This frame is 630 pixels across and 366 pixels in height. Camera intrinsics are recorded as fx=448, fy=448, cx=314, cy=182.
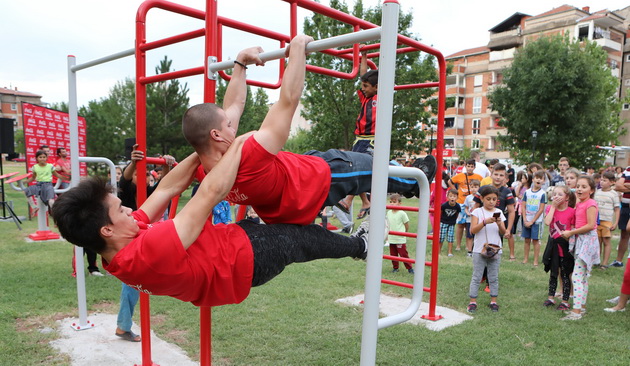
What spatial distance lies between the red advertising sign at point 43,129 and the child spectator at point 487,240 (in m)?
8.23

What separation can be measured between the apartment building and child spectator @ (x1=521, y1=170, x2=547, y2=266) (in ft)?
107

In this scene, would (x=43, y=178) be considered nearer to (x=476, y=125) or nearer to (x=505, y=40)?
(x=476, y=125)

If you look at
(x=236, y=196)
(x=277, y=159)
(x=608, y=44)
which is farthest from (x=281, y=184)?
(x=608, y=44)

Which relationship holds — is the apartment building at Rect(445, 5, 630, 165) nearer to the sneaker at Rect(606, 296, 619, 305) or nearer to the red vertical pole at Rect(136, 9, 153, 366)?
the sneaker at Rect(606, 296, 619, 305)

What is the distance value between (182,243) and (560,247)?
15.3 feet

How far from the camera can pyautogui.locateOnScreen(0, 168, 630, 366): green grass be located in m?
3.72

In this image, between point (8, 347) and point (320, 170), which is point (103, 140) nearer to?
point (8, 347)

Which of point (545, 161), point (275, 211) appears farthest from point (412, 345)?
point (545, 161)

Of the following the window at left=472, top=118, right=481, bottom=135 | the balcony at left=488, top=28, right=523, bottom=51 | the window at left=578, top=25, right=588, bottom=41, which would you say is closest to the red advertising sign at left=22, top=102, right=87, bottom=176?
the window at left=472, top=118, right=481, bottom=135

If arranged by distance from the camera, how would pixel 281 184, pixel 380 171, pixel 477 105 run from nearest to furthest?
1. pixel 380 171
2. pixel 281 184
3. pixel 477 105

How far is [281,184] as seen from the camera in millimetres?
2113

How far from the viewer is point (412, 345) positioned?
12.9 ft

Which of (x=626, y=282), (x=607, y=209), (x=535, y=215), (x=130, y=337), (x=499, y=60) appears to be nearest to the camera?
(x=130, y=337)

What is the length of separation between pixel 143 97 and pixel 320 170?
1.60 metres
